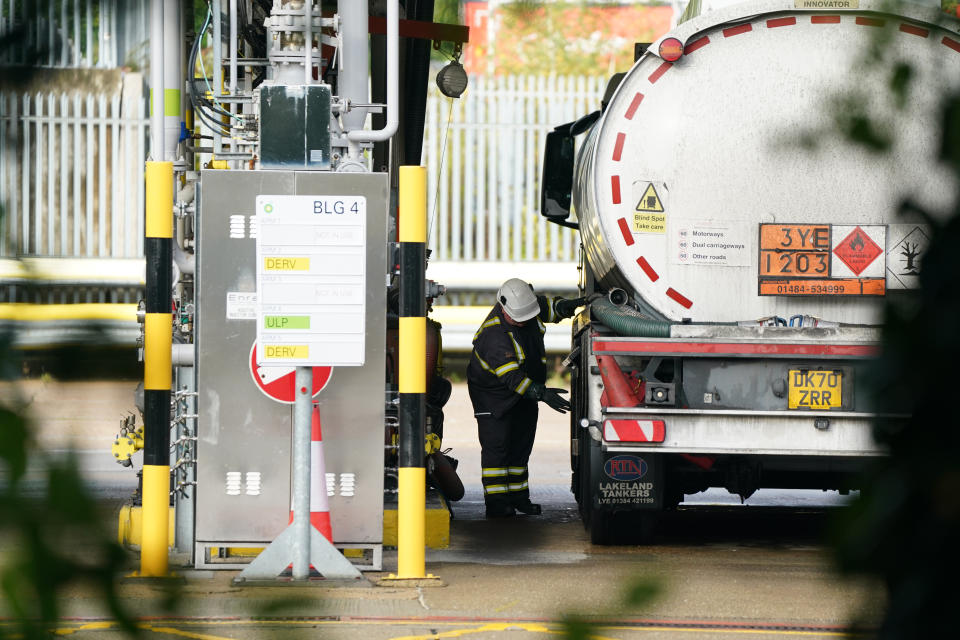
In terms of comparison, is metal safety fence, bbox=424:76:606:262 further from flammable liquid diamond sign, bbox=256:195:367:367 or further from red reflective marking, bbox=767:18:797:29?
flammable liquid diamond sign, bbox=256:195:367:367

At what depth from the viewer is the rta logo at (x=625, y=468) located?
7480 millimetres

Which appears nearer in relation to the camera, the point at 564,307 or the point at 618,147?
the point at 618,147

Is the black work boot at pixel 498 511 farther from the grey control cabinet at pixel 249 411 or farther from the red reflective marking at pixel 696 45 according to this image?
the red reflective marking at pixel 696 45

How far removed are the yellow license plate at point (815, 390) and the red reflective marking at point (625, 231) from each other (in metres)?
1.07

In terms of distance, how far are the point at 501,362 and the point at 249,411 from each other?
10.1 ft

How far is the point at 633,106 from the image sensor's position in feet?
24.2

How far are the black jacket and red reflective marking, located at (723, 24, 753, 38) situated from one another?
2534 millimetres

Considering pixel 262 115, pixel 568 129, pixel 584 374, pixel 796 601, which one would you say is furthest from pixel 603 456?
pixel 568 129

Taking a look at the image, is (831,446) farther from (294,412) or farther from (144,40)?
(144,40)

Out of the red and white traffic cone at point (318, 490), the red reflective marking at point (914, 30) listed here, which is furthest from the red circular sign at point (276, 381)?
the red reflective marking at point (914, 30)

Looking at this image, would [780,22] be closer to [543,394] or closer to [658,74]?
[658,74]

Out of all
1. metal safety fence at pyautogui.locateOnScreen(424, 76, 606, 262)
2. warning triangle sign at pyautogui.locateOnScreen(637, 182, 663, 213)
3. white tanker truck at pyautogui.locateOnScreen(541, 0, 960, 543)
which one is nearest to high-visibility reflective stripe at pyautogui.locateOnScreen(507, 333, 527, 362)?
white tanker truck at pyautogui.locateOnScreen(541, 0, 960, 543)

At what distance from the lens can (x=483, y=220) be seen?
18719mm

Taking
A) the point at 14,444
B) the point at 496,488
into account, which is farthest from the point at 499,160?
the point at 14,444
